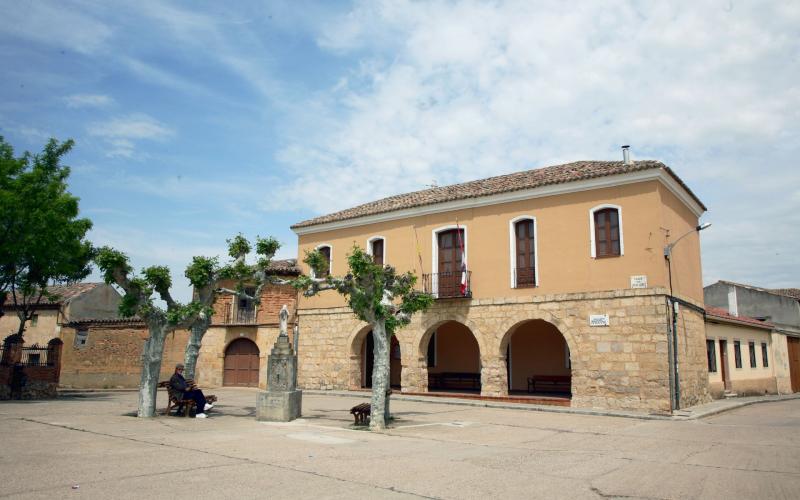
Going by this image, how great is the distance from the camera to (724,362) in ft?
67.8

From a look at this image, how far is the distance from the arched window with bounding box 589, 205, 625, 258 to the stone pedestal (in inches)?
351

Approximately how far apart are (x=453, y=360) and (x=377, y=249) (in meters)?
5.14

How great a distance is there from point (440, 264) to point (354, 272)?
7850mm

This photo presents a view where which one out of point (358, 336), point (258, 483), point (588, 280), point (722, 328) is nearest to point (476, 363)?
point (358, 336)

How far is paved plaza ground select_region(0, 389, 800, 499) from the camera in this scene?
6.14 metres

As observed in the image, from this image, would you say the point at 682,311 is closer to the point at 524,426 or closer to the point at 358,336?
the point at 524,426

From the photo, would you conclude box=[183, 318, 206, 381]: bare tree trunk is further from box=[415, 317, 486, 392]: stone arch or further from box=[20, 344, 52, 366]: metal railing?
box=[415, 317, 486, 392]: stone arch

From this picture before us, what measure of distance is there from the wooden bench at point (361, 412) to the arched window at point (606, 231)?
8.01 metres

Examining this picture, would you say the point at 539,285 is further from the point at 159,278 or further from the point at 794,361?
the point at 794,361

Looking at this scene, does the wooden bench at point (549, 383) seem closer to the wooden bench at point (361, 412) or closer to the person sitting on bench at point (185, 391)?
the wooden bench at point (361, 412)

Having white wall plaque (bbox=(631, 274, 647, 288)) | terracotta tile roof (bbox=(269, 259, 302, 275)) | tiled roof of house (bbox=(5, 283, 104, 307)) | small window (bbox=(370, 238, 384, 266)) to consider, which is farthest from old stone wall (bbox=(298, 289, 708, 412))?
tiled roof of house (bbox=(5, 283, 104, 307))

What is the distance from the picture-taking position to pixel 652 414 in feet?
47.4

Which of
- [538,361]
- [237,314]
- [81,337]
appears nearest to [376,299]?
[538,361]

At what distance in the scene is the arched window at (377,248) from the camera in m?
21.0
